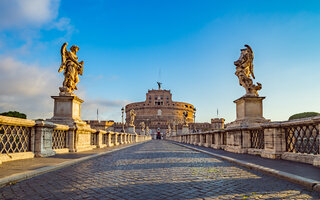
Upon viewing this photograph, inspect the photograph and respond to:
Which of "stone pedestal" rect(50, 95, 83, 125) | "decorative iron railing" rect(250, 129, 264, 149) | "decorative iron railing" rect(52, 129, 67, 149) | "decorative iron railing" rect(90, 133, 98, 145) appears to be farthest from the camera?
"decorative iron railing" rect(90, 133, 98, 145)

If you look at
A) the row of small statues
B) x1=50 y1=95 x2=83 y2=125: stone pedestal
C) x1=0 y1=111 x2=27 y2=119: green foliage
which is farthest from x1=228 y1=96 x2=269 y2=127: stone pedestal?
x1=0 y1=111 x2=27 y2=119: green foliage

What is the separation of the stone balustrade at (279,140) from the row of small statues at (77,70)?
2.08m

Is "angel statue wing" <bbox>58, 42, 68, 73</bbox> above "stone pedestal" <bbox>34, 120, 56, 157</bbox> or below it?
above

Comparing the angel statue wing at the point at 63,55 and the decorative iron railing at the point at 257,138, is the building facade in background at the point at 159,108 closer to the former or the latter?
the angel statue wing at the point at 63,55

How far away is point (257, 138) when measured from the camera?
33.7ft

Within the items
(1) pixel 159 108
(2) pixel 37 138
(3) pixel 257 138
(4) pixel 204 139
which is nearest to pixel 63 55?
(2) pixel 37 138

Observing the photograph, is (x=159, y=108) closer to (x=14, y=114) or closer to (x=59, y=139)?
(x=14, y=114)

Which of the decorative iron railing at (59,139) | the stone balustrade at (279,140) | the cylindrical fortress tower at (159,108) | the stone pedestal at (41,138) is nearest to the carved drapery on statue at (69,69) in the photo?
the decorative iron railing at (59,139)

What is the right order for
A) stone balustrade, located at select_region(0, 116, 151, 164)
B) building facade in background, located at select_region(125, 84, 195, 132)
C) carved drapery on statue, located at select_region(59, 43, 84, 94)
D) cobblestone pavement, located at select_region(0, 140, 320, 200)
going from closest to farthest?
cobblestone pavement, located at select_region(0, 140, 320, 200) < stone balustrade, located at select_region(0, 116, 151, 164) < carved drapery on statue, located at select_region(59, 43, 84, 94) < building facade in background, located at select_region(125, 84, 195, 132)

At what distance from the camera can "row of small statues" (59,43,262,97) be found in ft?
38.1

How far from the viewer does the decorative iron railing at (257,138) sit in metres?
9.91

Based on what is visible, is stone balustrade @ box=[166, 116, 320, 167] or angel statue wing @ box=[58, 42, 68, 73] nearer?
stone balustrade @ box=[166, 116, 320, 167]

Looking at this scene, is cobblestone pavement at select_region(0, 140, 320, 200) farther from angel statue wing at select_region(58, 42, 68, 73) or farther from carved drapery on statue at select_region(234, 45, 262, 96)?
angel statue wing at select_region(58, 42, 68, 73)

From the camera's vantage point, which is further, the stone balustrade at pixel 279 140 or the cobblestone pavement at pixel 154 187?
the stone balustrade at pixel 279 140
